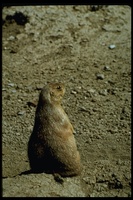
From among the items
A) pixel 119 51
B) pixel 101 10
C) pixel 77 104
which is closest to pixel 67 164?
pixel 77 104

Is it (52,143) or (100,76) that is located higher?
(52,143)

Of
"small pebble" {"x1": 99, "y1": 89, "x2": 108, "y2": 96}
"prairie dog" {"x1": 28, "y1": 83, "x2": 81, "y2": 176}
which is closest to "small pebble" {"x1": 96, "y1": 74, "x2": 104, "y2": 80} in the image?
"small pebble" {"x1": 99, "y1": 89, "x2": 108, "y2": 96}

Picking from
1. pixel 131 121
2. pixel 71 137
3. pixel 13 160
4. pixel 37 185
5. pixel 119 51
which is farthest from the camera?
pixel 119 51

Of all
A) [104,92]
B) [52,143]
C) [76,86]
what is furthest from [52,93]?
[76,86]

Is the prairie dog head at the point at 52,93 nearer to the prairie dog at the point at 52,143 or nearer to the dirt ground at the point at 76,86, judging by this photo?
the prairie dog at the point at 52,143

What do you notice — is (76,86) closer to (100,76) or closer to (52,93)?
(100,76)

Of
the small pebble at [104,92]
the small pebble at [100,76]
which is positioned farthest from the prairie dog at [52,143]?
the small pebble at [100,76]

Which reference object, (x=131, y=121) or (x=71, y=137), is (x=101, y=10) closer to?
(x=131, y=121)
